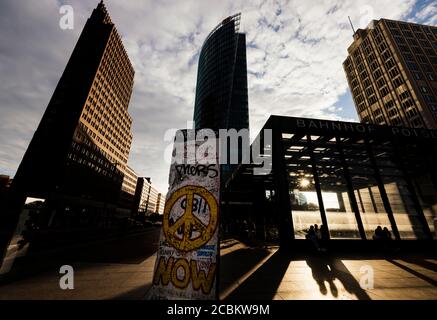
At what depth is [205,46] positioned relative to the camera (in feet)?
279

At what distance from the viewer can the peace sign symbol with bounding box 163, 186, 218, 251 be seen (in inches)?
147

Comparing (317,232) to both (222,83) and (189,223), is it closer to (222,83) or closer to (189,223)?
(189,223)

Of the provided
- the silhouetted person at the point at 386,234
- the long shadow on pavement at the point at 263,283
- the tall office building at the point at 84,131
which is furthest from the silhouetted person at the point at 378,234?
the tall office building at the point at 84,131

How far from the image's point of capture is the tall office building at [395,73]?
5253 centimetres

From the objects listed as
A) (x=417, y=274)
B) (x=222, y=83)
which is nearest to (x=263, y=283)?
(x=417, y=274)

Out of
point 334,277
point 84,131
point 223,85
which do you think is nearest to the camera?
point 334,277

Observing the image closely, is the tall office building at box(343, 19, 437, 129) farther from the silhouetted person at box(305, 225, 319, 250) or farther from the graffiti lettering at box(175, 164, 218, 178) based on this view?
the graffiti lettering at box(175, 164, 218, 178)

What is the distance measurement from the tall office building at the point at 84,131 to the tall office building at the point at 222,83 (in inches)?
1222

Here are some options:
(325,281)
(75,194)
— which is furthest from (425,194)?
(75,194)

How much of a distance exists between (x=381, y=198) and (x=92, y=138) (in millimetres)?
60378

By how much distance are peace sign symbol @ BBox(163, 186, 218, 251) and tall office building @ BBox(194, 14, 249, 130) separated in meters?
57.0

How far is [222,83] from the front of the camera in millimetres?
67188

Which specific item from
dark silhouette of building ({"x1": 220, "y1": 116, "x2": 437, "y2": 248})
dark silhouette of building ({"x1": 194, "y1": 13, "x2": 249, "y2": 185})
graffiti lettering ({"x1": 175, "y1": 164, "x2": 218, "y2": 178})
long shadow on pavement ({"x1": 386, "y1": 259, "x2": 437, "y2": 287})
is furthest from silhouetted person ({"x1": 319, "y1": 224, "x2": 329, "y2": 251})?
dark silhouette of building ({"x1": 194, "y1": 13, "x2": 249, "y2": 185})

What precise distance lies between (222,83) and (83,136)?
46.5m
